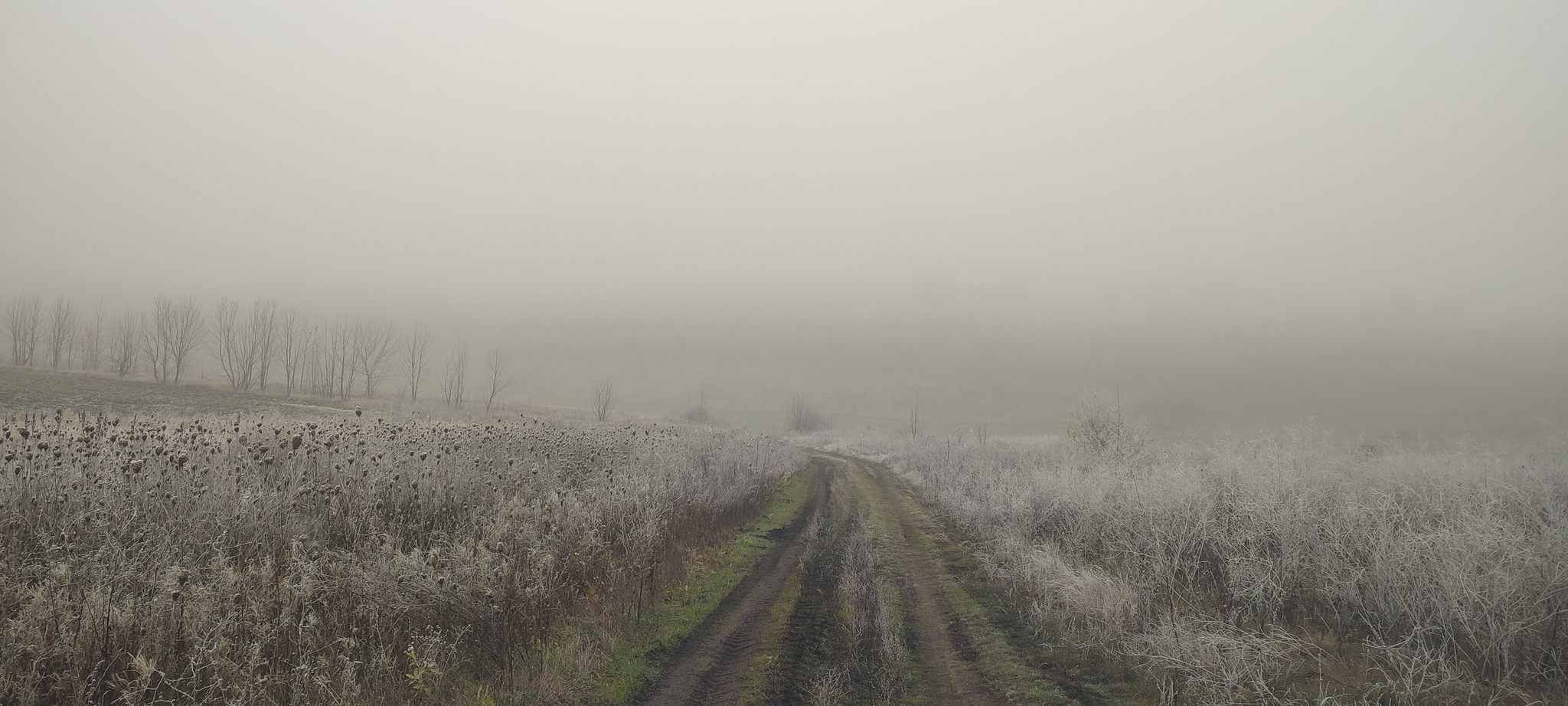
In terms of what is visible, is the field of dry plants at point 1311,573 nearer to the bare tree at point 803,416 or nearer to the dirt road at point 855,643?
the dirt road at point 855,643

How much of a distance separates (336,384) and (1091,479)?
108 meters

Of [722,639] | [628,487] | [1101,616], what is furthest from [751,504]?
[1101,616]

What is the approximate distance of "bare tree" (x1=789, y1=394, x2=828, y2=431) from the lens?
83.4 m

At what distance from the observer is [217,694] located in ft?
14.8

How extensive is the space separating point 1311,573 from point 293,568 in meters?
13.7

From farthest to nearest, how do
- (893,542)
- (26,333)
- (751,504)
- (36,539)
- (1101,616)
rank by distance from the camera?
(26,333)
(751,504)
(893,542)
(1101,616)
(36,539)

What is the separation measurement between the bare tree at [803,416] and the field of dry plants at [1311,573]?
69295 millimetres

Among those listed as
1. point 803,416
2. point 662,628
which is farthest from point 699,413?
point 662,628

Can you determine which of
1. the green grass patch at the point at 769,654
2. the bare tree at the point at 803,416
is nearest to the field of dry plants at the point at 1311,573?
the green grass patch at the point at 769,654

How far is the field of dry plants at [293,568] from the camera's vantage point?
4.47 m

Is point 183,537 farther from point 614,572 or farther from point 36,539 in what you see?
point 614,572

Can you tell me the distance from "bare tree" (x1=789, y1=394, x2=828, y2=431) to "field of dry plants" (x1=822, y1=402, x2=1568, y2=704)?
69.3 m

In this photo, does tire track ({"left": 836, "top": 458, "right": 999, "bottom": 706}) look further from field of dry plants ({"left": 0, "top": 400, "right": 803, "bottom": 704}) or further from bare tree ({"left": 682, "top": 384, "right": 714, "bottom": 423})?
bare tree ({"left": 682, "top": 384, "right": 714, "bottom": 423})

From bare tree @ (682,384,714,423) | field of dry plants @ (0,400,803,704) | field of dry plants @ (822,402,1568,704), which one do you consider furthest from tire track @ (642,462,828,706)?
bare tree @ (682,384,714,423)
